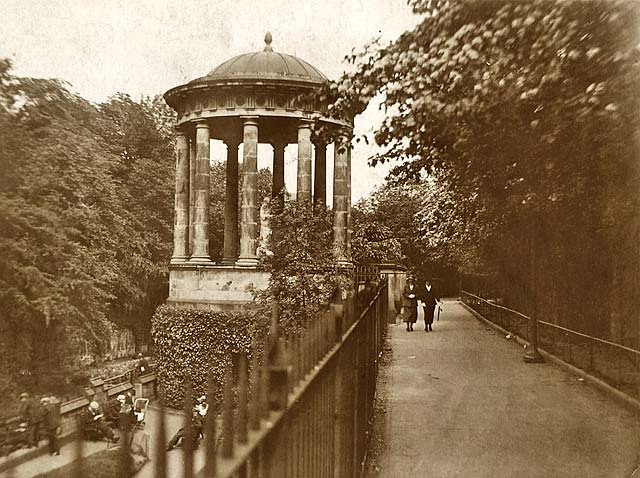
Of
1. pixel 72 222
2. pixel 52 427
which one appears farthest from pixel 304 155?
pixel 52 427

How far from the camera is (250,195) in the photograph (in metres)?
29.3

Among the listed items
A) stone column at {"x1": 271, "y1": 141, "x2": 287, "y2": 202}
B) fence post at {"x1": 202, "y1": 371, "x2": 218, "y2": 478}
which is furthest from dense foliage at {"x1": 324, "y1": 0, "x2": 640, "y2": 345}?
stone column at {"x1": 271, "y1": 141, "x2": 287, "y2": 202}

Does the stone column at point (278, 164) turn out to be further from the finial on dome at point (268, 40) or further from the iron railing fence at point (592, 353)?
the iron railing fence at point (592, 353)

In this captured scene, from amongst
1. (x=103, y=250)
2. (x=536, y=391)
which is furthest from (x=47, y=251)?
(x=536, y=391)

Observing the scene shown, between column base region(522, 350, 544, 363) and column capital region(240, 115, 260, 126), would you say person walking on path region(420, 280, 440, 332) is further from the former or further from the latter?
column capital region(240, 115, 260, 126)

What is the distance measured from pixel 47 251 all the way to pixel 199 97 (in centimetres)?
824

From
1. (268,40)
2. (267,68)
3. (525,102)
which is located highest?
(268,40)

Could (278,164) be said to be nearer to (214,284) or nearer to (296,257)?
(214,284)

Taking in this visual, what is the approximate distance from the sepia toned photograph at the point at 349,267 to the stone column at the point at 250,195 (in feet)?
0.38

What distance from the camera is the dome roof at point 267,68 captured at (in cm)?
2898

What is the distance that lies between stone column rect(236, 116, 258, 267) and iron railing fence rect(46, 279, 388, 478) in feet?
81.6

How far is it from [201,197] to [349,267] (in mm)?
7594

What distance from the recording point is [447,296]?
5794 cm

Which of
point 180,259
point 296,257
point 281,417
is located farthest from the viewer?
point 180,259
